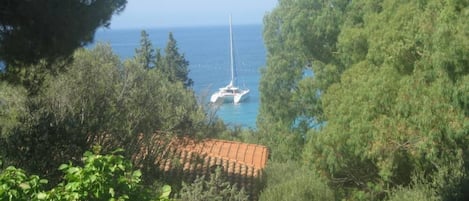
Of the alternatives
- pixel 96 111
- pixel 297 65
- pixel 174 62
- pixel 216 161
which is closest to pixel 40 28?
pixel 96 111

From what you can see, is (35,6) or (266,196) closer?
(35,6)

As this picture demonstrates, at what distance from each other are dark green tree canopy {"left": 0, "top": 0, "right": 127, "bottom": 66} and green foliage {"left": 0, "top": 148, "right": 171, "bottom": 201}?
14.2ft

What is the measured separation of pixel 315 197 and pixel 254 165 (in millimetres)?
4638

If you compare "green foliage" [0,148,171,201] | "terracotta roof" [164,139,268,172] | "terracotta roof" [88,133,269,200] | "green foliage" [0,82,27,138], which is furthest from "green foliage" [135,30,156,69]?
"green foliage" [0,148,171,201]

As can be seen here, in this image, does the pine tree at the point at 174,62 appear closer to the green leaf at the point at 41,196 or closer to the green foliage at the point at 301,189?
the green foliage at the point at 301,189

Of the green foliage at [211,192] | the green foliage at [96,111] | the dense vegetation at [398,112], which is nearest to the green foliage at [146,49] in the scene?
the green foliage at [96,111]

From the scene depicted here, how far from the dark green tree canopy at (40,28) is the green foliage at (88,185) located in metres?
4.32

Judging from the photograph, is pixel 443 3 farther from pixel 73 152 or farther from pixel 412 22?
pixel 73 152

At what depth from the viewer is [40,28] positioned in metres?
7.88

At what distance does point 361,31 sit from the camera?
43.7ft

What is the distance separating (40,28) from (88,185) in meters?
4.70

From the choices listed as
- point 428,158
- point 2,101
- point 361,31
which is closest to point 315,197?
point 428,158

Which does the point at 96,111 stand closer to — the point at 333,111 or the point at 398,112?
the point at 333,111

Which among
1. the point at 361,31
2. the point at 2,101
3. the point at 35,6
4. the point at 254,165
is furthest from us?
the point at 254,165
